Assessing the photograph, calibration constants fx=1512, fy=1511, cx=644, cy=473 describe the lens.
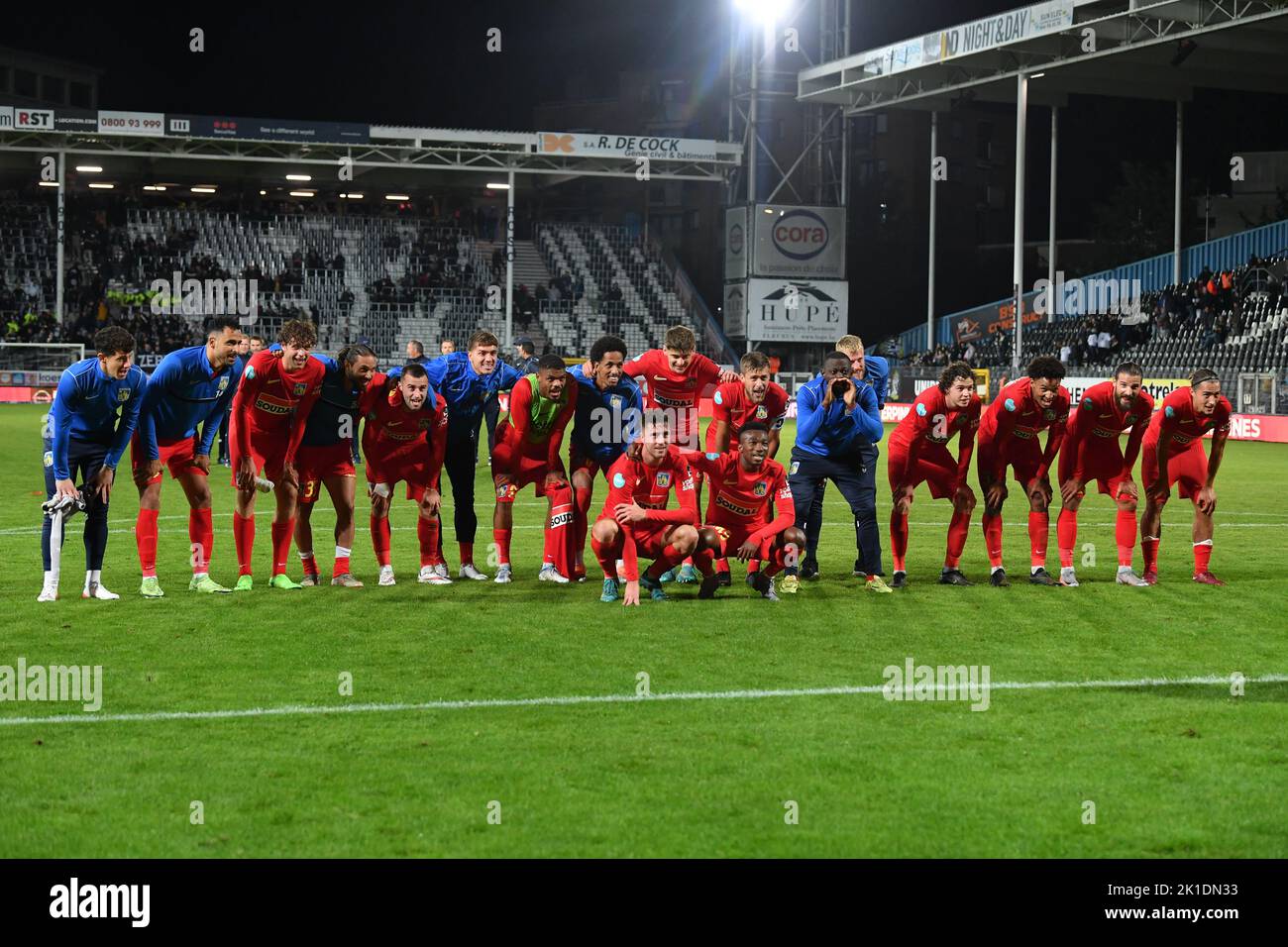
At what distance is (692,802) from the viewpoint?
237 inches

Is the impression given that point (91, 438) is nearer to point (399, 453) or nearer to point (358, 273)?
point (399, 453)

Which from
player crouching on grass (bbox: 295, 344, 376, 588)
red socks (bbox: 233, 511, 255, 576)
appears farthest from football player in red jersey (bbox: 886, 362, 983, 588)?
red socks (bbox: 233, 511, 255, 576)

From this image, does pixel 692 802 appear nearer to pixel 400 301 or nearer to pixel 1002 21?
pixel 1002 21

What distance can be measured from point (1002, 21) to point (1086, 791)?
37999 millimetres

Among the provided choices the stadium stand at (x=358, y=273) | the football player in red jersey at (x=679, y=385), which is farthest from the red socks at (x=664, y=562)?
the stadium stand at (x=358, y=273)

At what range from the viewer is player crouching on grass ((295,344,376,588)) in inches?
479

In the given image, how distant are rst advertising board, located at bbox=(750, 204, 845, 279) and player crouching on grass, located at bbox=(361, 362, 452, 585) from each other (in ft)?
138

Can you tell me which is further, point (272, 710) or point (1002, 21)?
point (1002, 21)

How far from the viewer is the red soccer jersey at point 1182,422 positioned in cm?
1266

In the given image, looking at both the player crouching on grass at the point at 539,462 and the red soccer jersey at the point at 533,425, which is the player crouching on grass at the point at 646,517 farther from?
the red soccer jersey at the point at 533,425

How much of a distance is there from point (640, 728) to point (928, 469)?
615 cm

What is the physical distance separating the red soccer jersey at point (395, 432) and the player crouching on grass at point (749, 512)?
83.9 inches
